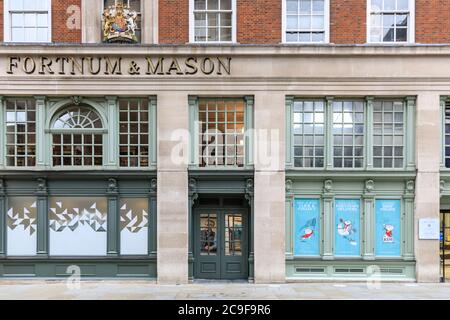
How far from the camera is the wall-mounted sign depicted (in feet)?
42.3

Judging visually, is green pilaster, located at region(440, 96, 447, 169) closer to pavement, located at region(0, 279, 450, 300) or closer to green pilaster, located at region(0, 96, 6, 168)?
pavement, located at region(0, 279, 450, 300)

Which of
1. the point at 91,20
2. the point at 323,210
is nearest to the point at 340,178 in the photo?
the point at 323,210

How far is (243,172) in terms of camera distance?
13031 mm

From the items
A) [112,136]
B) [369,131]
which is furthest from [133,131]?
[369,131]

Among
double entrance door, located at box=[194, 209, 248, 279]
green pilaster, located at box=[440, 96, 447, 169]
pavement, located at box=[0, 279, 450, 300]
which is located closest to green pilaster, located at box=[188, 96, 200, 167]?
double entrance door, located at box=[194, 209, 248, 279]

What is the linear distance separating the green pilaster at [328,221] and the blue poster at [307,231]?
0.20 m

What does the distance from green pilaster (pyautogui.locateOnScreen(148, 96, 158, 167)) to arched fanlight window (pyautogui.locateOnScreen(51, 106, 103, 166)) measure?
1.68m

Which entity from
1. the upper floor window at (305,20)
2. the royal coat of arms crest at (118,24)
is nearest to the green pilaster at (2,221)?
the royal coat of arms crest at (118,24)

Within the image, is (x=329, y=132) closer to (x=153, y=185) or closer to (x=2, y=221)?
(x=153, y=185)

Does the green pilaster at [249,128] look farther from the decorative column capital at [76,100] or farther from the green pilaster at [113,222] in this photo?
the decorative column capital at [76,100]

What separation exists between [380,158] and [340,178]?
5.03ft

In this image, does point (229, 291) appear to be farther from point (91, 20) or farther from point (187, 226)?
point (91, 20)

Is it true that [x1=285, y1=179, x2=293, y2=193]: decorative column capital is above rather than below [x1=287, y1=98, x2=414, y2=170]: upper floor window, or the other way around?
below

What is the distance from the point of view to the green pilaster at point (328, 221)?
13094mm
